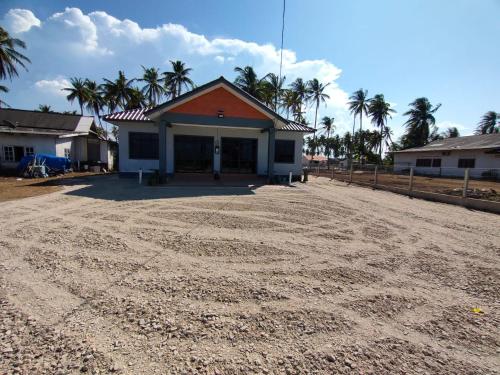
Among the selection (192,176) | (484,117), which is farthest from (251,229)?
(484,117)

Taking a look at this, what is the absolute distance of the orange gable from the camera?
1288 cm

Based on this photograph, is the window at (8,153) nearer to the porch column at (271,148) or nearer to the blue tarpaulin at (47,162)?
the blue tarpaulin at (47,162)

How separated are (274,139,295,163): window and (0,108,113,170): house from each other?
17.2 metres

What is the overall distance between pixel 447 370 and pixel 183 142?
15468 mm

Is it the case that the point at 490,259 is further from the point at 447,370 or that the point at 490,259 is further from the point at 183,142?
the point at 183,142

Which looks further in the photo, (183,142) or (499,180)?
(183,142)

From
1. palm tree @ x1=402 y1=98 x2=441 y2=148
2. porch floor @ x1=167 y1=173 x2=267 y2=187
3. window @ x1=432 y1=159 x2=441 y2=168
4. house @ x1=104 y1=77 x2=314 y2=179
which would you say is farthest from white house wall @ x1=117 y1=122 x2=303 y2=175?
palm tree @ x1=402 y1=98 x2=441 y2=148

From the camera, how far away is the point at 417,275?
3719 mm

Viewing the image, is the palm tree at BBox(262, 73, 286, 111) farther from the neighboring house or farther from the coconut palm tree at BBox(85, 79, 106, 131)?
the coconut palm tree at BBox(85, 79, 106, 131)

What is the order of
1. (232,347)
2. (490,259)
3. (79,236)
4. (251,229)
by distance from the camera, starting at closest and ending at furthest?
(232,347)
(490,259)
(79,236)
(251,229)

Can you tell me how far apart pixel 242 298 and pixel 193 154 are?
1388cm

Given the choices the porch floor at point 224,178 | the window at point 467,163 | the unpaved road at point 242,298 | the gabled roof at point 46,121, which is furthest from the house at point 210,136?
the window at point 467,163

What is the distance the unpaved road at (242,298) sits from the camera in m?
2.06

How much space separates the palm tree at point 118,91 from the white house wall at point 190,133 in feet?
88.3
